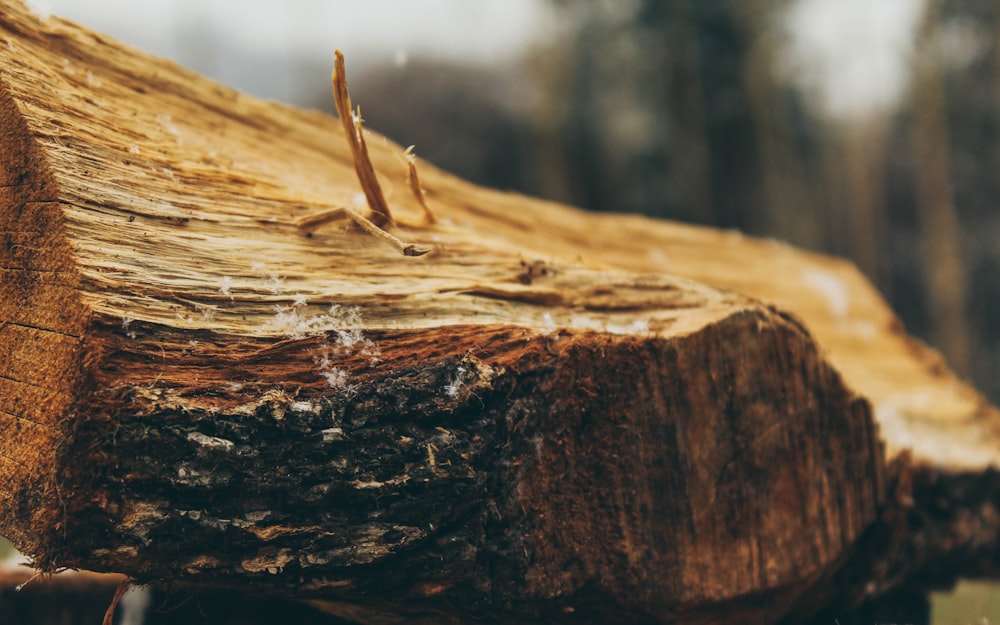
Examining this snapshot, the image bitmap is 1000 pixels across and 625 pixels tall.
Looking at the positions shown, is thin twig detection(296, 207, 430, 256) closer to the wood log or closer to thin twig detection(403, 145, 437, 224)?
the wood log

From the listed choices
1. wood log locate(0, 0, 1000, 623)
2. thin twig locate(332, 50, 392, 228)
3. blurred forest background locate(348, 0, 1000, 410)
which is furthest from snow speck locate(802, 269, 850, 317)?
blurred forest background locate(348, 0, 1000, 410)

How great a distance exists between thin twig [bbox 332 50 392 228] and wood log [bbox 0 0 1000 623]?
0.03m

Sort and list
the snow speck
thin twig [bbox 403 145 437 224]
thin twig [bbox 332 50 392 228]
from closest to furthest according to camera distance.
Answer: thin twig [bbox 332 50 392 228] → thin twig [bbox 403 145 437 224] → the snow speck

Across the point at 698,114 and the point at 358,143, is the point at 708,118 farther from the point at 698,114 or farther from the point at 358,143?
the point at 358,143

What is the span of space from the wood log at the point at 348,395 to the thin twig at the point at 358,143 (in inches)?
1.2

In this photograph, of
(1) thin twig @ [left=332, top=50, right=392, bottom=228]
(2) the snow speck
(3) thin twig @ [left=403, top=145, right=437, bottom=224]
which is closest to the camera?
(1) thin twig @ [left=332, top=50, right=392, bottom=228]

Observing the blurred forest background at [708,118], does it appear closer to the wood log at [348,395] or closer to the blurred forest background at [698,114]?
the blurred forest background at [698,114]

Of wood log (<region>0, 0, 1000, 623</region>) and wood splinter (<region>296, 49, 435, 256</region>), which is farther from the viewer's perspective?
wood splinter (<region>296, 49, 435, 256</region>)

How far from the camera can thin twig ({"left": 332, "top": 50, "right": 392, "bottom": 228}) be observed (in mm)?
1785

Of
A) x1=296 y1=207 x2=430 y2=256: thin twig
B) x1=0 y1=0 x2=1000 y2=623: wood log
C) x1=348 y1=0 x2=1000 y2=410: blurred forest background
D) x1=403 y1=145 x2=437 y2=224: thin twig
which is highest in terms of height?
x1=348 y1=0 x2=1000 y2=410: blurred forest background

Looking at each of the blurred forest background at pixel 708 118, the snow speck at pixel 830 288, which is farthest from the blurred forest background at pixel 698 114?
the snow speck at pixel 830 288

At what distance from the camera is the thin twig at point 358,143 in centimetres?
179

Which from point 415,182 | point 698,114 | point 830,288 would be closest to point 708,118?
point 698,114

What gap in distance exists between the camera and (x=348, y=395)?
5.30ft
